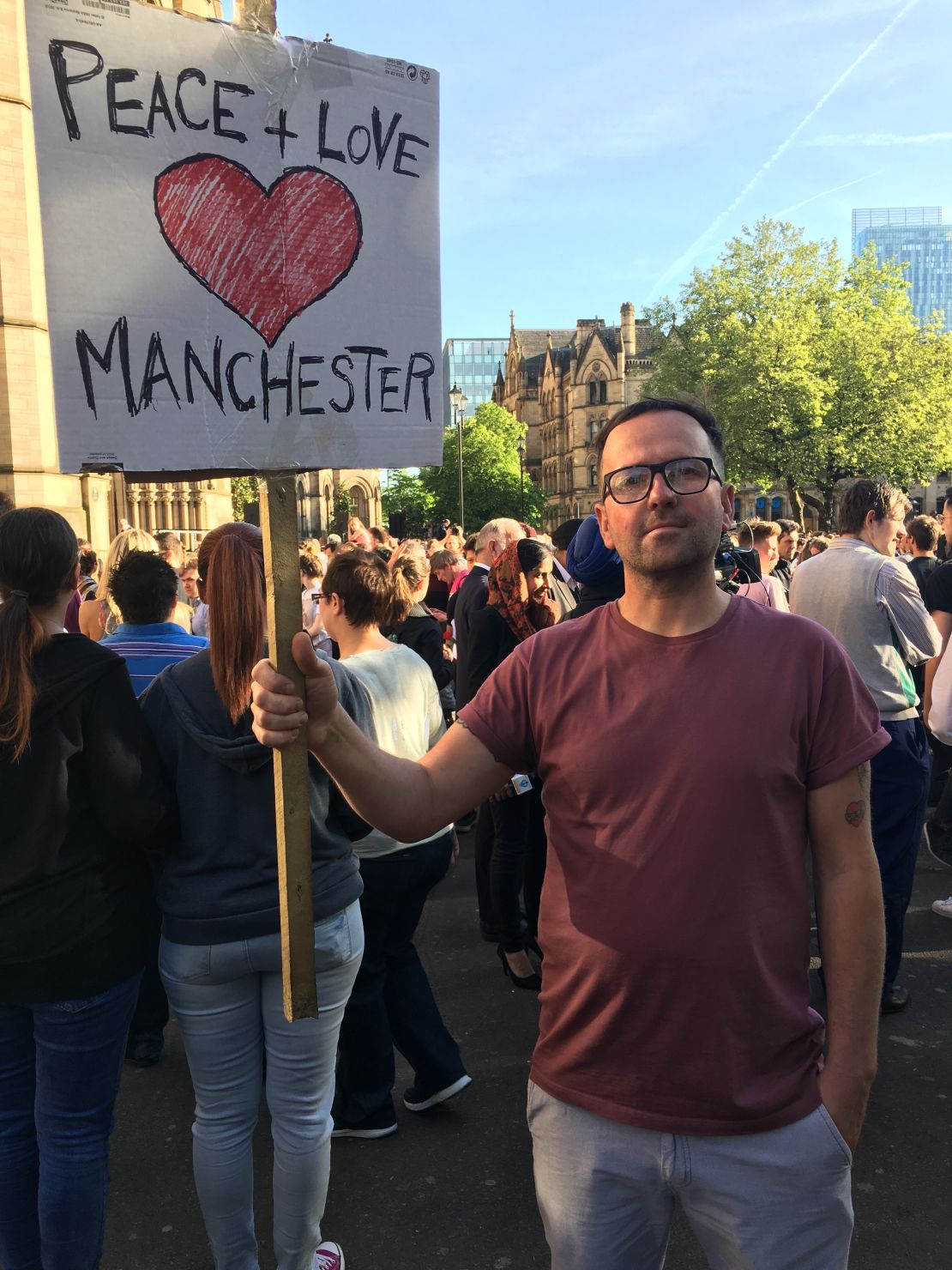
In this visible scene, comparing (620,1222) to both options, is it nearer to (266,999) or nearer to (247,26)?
(266,999)

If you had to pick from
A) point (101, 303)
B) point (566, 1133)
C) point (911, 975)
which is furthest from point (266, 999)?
point (911, 975)

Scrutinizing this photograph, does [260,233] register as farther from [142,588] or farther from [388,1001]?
[388,1001]

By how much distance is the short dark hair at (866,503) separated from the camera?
4410 mm

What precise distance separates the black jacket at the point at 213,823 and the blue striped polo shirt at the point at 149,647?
48.6 inches

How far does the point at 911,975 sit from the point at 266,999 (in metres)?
3.58

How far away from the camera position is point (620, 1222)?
1.80 meters

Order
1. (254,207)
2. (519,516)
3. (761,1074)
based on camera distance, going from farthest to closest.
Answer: (519,516) < (254,207) < (761,1074)

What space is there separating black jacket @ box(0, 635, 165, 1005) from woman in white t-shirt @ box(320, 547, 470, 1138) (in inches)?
40.4

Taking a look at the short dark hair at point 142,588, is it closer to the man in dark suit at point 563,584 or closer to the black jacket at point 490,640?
the black jacket at point 490,640

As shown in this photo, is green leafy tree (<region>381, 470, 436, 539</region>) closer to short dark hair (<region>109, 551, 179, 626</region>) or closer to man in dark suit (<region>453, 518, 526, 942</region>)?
man in dark suit (<region>453, 518, 526, 942</region>)

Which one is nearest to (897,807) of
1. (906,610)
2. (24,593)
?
(906,610)

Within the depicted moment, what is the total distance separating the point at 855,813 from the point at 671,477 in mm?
681

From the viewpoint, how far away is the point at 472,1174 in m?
3.42

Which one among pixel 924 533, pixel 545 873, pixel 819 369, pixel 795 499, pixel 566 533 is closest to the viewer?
pixel 545 873
